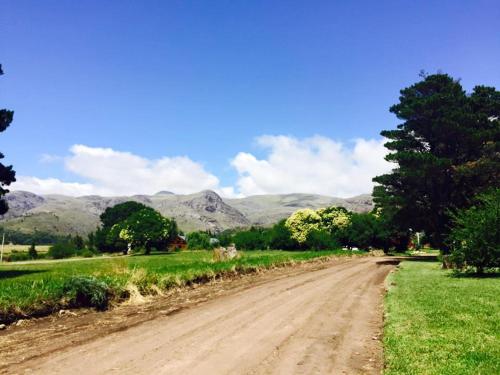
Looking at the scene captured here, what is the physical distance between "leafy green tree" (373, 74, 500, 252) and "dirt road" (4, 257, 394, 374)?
3490 cm

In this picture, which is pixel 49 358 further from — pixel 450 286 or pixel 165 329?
pixel 450 286

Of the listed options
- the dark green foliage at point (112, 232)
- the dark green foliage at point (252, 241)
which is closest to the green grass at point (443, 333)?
the dark green foliage at point (252, 241)

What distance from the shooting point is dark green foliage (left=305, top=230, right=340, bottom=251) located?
74125 mm

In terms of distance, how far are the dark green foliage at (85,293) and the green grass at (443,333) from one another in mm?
10291

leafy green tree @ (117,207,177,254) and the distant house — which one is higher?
leafy green tree @ (117,207,177,254)

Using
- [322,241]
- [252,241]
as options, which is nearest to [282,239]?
[252,241]

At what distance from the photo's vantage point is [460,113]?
1778 inches

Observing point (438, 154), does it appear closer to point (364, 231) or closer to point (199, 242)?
point (364, 231)

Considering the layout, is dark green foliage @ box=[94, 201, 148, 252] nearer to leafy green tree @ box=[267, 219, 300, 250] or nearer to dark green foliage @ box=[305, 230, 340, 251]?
leafy green tree @ box=[267, 219, 300, 250]

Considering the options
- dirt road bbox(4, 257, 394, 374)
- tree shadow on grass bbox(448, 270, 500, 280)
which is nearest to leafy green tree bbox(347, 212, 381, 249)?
tree shadow on grass bbox(448, 270, 500, 280)

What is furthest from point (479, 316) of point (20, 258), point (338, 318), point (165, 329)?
point (20, 258)

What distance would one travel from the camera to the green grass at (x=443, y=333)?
779 centimetres

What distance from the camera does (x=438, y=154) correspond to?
164ft

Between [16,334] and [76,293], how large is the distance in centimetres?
366
